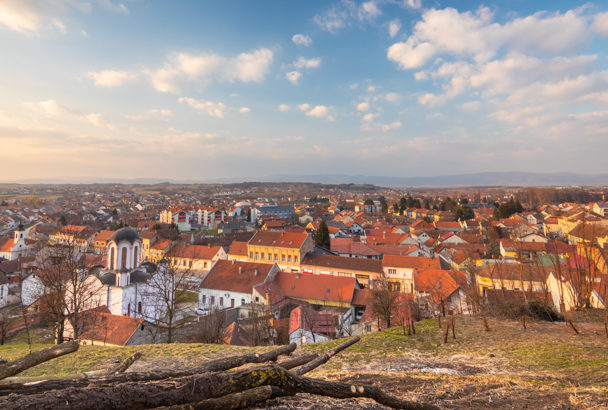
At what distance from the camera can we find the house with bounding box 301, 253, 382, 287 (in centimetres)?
3978

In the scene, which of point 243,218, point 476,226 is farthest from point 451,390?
point 243,218

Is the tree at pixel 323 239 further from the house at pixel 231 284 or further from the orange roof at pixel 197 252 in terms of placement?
the house at pixel 231 284

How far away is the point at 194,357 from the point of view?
11164 millimetres

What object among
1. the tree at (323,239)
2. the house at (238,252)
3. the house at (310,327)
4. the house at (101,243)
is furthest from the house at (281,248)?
the house at (101,243)

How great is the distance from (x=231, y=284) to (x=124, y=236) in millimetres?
10847

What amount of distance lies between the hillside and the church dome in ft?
42.7

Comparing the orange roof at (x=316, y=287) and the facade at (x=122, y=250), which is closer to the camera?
the facade at (x=122, y=250)

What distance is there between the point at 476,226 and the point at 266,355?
84.1m

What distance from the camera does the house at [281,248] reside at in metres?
45.2

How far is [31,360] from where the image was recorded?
3.97m

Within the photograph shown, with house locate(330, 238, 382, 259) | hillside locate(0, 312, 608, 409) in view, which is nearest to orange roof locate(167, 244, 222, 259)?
house locate(330, 238, 382, 259)

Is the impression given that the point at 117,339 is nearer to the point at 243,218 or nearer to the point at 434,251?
the point at 434,251

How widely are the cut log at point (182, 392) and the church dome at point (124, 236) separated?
2493 cm

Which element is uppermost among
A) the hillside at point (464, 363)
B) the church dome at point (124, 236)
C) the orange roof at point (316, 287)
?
the church dome at point (124, 236)
